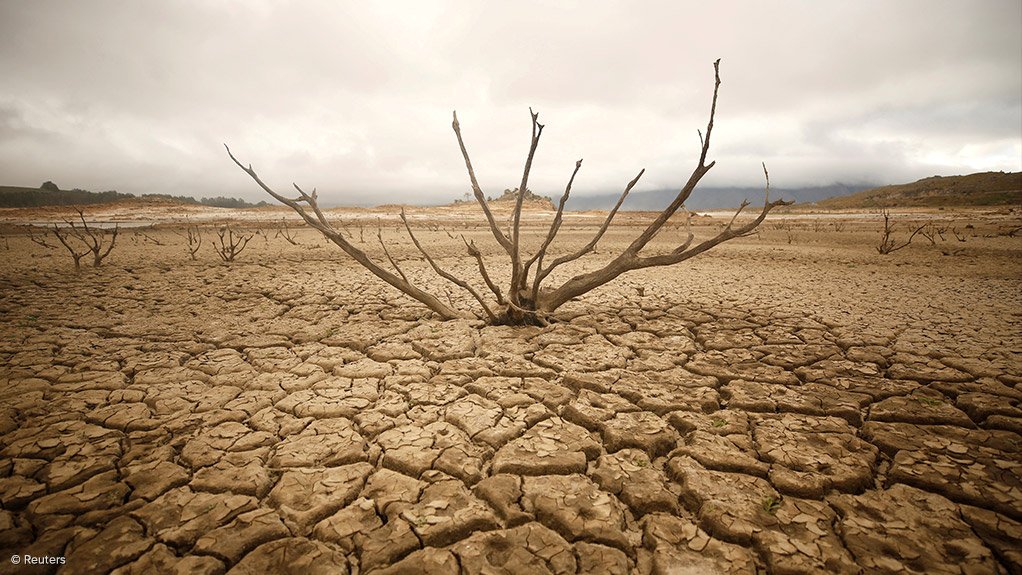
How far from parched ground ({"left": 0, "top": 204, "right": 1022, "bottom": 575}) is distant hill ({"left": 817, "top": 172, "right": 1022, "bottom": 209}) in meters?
42.0

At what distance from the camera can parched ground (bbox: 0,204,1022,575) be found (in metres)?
1.17

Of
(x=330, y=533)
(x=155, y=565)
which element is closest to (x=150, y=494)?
(x=155, y=565)

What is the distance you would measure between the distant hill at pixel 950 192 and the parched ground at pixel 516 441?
138ft

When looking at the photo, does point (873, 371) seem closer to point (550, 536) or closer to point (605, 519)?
point (605, 519)

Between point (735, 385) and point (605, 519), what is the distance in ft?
4.46

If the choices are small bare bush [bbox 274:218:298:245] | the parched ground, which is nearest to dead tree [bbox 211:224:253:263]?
small bare bush [bbox 274:218:298:245]

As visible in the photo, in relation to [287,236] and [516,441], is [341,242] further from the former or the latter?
[287,236]

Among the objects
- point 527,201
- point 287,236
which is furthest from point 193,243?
point 527,201

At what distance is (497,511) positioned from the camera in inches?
52.6

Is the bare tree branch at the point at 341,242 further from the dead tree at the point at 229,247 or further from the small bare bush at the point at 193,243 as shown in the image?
the small bare bush at the point at 193,243

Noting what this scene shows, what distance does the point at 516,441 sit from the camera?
1.72 m

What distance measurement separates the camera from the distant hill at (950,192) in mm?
30983

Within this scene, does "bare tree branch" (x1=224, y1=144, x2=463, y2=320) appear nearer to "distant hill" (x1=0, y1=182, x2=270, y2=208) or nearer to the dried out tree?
the dried out tree

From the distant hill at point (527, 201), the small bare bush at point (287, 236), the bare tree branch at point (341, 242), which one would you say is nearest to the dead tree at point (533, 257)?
the bare tree branch at point (341, 242)
